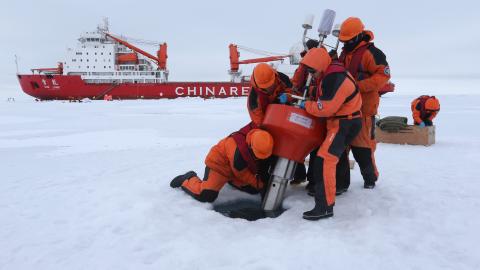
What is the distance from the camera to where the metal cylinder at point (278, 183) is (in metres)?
2.75

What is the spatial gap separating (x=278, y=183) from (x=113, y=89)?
28698mm

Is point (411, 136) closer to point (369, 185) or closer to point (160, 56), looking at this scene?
point (369, 185)

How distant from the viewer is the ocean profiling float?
2615 mm

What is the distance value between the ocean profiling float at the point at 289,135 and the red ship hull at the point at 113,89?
28263mm

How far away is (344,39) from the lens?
3020 mm

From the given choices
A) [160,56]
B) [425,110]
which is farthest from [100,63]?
[425,110]

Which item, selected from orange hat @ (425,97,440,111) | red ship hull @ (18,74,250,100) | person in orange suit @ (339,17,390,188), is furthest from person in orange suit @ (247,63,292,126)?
red ship hull @ (18,74,250,100)

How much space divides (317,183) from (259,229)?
58 cm

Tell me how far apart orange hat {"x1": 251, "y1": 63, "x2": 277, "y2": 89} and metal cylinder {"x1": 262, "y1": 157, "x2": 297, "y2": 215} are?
2.01 ft

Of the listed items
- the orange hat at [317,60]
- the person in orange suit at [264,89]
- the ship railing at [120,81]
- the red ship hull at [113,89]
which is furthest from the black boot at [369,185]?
the ship railing at [120,81]

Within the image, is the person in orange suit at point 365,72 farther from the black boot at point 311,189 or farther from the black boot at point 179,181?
the black boot at point 179,181

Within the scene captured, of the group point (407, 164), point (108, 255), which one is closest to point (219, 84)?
point (407, 164)

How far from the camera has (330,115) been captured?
2496 mm

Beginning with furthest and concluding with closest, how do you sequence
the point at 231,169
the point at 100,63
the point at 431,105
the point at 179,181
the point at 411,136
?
1. the point at 100,63
2. the point at 431,105
3. the point at 411,136
4. the point at 179,181
5. the point at 231,169
